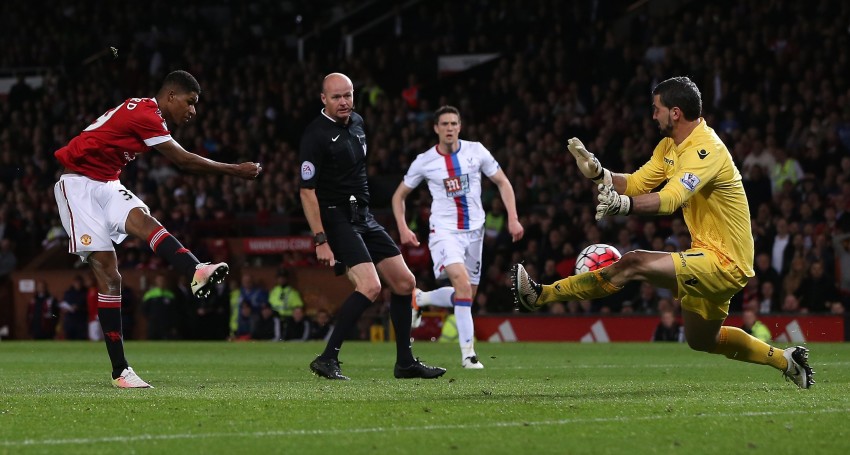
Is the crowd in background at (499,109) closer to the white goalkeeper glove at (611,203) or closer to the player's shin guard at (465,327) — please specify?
the player's shin guard at (465,327)

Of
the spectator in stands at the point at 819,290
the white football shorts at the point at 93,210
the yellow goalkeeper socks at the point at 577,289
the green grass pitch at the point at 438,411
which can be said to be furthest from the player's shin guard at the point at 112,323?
the spectator in stands at the point at 819,290

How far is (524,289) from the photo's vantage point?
8812 mm

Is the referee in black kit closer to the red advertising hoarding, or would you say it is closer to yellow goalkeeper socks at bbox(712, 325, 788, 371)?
yellow goalkeeper socks at bbox(712, 325, 788, 371)

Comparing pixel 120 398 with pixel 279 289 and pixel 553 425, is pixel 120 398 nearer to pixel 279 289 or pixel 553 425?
pixel 553 425

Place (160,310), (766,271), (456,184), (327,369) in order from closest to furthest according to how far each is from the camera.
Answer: (327,369) → (456,184) → (766,271) → (160,310)

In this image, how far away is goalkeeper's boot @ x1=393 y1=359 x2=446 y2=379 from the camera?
10.6m

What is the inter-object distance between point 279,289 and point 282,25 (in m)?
14.4

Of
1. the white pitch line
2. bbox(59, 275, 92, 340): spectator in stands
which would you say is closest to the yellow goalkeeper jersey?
the white pitch line

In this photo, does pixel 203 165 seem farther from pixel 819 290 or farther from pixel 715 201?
pixel 819 290

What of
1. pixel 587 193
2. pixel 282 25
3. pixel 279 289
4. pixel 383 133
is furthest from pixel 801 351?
pixel 282 25

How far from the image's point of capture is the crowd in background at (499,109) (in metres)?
20.7

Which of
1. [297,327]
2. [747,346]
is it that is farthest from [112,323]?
[297,327]

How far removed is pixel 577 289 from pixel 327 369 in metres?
2.63

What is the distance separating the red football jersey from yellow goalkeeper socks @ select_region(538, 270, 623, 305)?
3.06m
